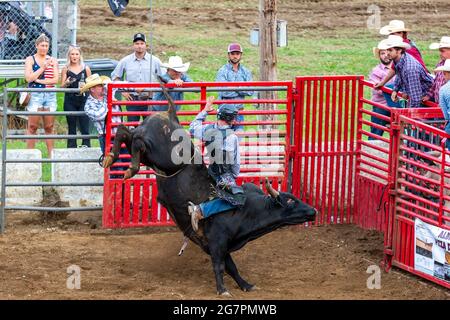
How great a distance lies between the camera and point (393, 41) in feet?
45.4

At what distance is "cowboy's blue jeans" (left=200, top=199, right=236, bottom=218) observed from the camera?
12.0m

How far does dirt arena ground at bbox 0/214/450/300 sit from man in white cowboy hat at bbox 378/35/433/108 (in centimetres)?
175

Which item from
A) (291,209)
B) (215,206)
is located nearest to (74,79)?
(215,206)

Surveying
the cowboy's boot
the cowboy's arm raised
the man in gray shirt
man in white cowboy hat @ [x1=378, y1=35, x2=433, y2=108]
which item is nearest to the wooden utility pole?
the man in gray shirt

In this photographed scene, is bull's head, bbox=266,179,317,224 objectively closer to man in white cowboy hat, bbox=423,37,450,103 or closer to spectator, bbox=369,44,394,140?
man in white cowboy hat, bbox=423,37,450,103

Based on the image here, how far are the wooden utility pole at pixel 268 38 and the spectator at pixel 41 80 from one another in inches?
116

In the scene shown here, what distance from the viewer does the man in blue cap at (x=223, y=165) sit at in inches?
472

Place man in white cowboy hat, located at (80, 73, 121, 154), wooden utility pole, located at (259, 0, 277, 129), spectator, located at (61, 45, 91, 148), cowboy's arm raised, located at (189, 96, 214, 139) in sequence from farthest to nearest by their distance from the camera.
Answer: wooden utility pole, located at (259, 0, 277, 129) < spectator, located at (61, 45, 91, 148) < man in white cowboy hat, located at (80, 73, 121, 154) < cowboy's arm raised, located at (189, 96, 214, 139)

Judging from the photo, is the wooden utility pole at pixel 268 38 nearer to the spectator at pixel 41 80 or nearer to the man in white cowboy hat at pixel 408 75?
the man in white cowboy hat at pixel 408 75

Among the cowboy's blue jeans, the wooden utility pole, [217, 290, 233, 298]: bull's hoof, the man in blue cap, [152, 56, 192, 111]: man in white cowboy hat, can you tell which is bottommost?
[217, 290, 233, 298]: bull's hoof

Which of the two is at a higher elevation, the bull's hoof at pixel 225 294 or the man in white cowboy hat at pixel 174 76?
the man in white cowboy hat at pixel 174 76

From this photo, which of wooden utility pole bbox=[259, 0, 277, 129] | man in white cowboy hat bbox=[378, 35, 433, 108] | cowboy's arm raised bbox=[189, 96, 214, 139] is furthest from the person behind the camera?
wooden utility pole bbox=[259, 0, 277, 129]

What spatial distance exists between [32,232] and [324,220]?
12.1 ft

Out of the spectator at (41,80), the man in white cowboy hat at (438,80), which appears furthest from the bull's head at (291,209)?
the spectator at (41,80)
